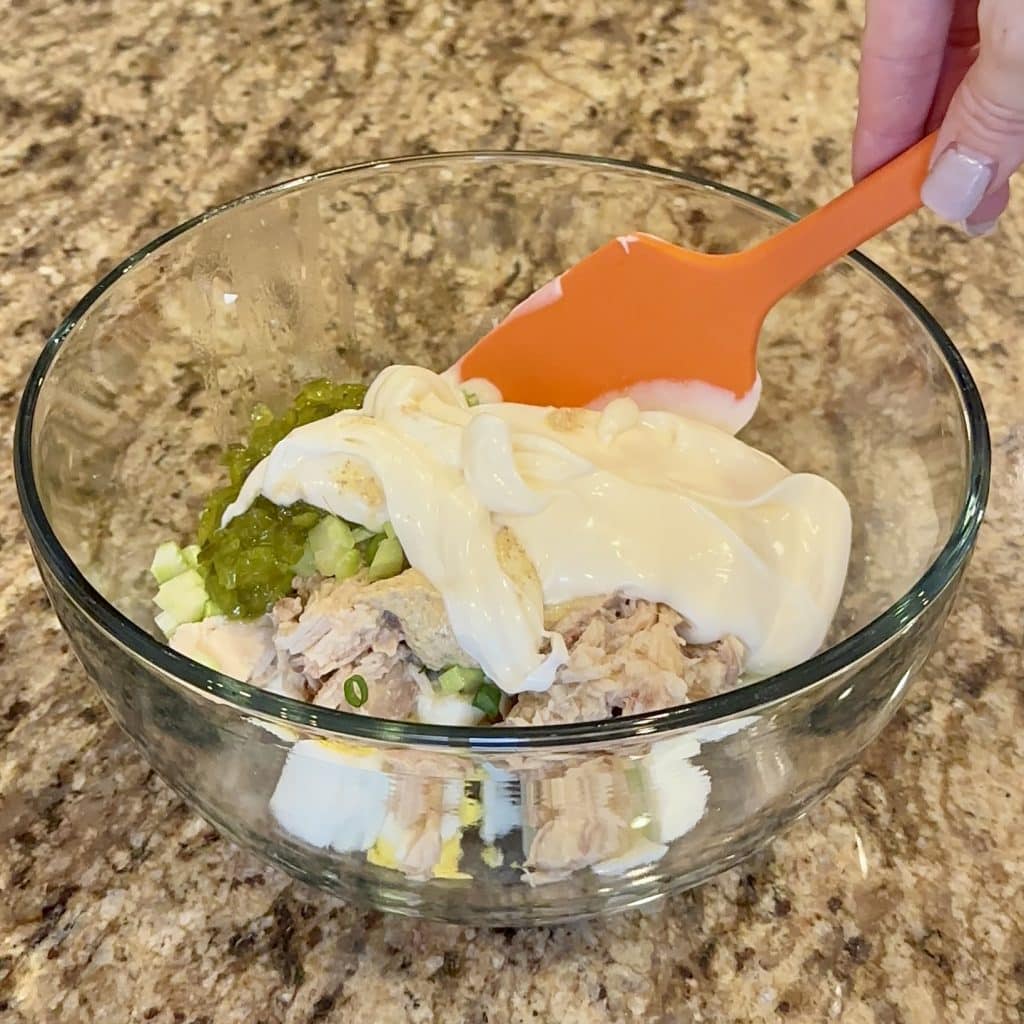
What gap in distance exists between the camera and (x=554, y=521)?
0.89 meters

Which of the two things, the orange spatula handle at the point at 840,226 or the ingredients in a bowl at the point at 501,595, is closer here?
the ingredients in a bowl at the point at 501,595

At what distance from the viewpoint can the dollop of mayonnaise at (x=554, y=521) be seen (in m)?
0.85

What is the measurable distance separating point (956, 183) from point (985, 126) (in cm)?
5

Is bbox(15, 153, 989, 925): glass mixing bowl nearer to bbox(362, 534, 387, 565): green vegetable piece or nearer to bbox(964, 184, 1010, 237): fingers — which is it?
bbox(964, 184, 1010, 237): fingers

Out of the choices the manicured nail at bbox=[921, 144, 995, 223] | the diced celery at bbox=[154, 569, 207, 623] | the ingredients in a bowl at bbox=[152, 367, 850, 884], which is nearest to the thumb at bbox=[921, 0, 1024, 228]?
the manicured nail at bbox=[921, 144, 995, 223]

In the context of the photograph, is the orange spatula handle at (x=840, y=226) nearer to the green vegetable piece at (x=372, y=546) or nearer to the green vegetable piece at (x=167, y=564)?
the green vegetable piece at (x=372, y=546)

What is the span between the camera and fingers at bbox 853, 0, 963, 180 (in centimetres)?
99

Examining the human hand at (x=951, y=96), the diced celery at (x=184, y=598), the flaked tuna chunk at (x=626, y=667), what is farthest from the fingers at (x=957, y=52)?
the diced celery at (x=184, y=598)

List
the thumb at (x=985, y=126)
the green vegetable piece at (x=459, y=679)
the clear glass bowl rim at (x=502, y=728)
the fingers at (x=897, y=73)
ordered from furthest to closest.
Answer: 1. the fingers at (x=897, y=73)
2. the green vegetable piece at (x=459, y=679)
3. the thumb at (x=985, y=126)
4. the clear glass bowl rim at (x=502, y=728)

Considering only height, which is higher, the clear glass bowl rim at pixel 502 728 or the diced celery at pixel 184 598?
the clear glass bowl rim at pixel 502 728

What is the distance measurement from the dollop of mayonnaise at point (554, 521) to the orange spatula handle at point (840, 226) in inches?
6.8

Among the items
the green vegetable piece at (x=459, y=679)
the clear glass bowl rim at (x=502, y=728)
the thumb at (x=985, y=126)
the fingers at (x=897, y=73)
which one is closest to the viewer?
the clear glass bowl rim at (x=502, y=728)

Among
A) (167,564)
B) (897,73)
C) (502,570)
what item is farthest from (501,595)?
(897,73)

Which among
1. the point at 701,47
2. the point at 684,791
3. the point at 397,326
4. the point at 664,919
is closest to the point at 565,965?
the point at 664,919
